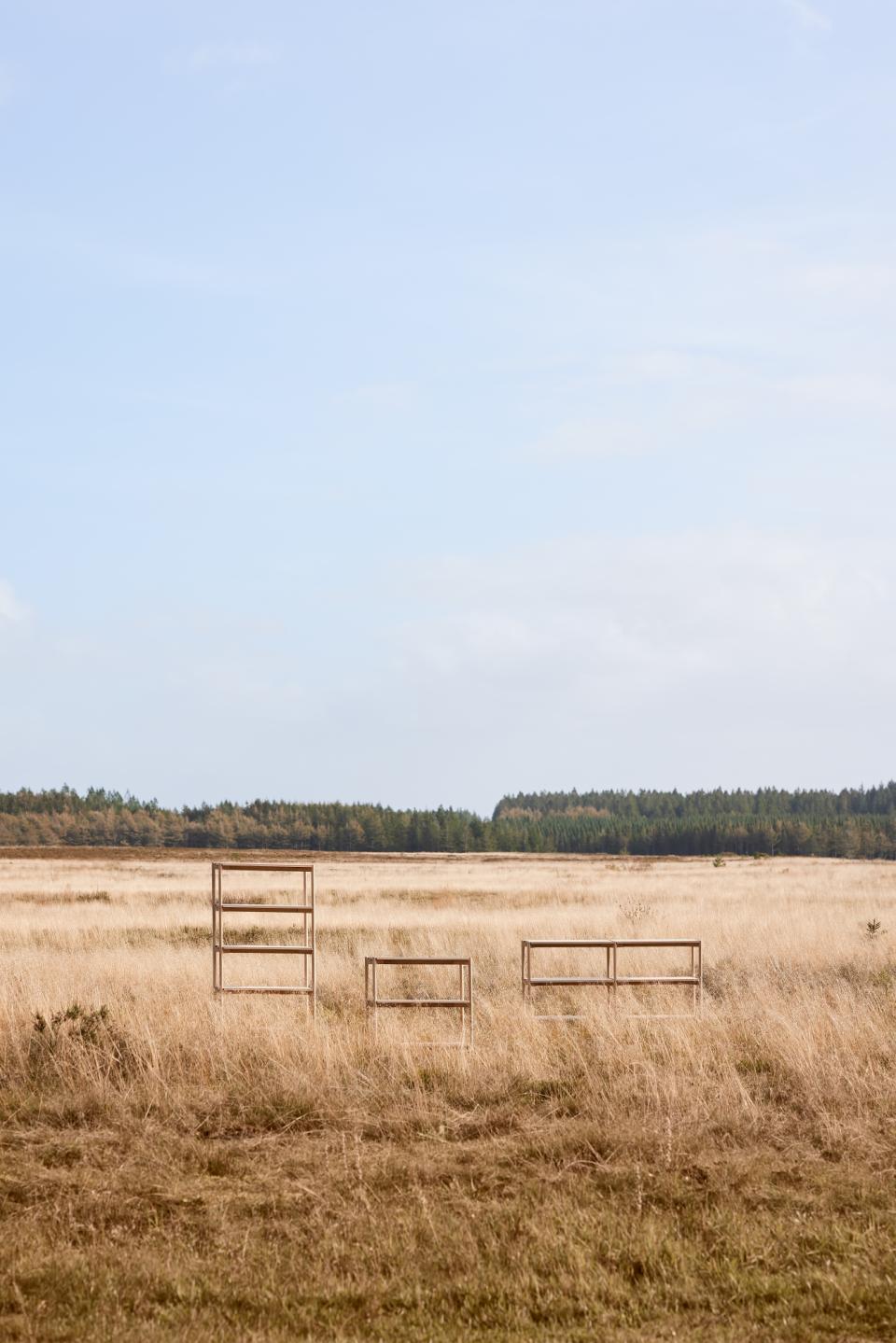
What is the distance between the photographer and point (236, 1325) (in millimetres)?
6188

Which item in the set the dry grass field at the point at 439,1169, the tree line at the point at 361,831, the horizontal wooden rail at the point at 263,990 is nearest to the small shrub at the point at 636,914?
the dry grass field at the point at 439,1169

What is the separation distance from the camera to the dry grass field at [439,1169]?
21.3 feet

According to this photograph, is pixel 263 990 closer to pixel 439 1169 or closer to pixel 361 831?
pixel 439 1169

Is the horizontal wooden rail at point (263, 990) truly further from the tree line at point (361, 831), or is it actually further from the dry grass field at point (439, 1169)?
the tree line at point (361, 831)

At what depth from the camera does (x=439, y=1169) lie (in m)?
8.70

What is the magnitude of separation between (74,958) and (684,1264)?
1567 centimetres

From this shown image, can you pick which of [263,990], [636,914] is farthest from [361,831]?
[263,990]

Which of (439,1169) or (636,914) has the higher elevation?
(439,1169)

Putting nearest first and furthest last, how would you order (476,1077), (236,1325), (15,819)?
(236,1325) → (476,1077) → (15,819)

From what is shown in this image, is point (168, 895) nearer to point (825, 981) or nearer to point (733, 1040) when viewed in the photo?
point (825, 981)

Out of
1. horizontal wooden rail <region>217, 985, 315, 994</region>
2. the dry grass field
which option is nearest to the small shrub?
the dry grass field

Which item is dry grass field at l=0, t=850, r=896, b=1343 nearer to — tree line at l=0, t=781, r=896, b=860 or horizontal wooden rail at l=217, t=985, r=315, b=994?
horizontal wooden rail at l=217, t=985, r=315, b=994

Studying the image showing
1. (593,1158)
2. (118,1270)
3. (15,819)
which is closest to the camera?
(118,1270)

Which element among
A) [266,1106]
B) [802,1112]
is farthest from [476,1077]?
[802,1112]
